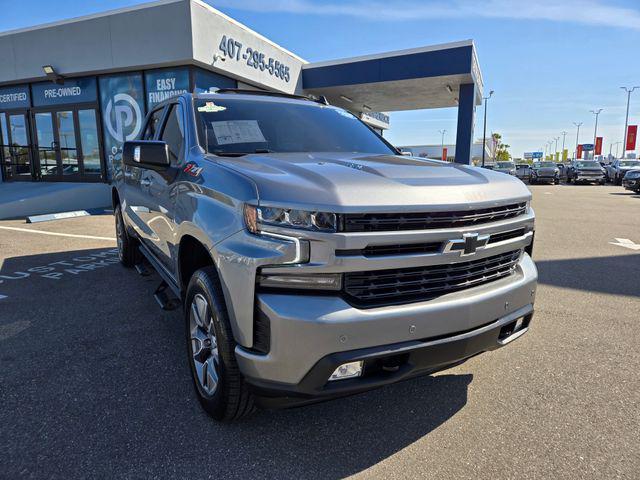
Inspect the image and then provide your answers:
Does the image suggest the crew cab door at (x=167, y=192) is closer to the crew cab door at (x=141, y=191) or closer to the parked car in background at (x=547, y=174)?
the crew cab door at (x=141, y=191)

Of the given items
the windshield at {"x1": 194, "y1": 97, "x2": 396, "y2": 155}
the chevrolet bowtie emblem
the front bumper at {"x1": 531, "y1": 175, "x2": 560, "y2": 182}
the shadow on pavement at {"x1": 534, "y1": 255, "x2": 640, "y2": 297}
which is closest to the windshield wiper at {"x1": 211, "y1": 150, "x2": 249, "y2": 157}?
the windshield at {"x1": 194, "y1": 97, "x2": 396, "y2": 155}

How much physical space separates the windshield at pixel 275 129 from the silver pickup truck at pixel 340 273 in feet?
1.13

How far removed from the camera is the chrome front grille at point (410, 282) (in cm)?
196

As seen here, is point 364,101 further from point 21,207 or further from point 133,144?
point 133,144

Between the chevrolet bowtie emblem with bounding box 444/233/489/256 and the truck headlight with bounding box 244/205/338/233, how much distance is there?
1.93 ft

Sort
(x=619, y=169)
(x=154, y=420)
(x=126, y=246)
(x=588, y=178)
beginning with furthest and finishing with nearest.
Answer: (x=588, y=178)
(x=619, y=169)
(x=126, y=246)
(x=154, y=420)

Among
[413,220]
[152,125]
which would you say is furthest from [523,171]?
[413,220]

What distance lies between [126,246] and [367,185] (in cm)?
451

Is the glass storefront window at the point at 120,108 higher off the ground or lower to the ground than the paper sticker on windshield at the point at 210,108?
higher

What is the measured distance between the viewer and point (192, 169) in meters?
2.75

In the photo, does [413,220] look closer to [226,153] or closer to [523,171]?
[226,153]

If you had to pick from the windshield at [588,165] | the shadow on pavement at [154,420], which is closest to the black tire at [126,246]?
the shadow on pavement at [154,420]

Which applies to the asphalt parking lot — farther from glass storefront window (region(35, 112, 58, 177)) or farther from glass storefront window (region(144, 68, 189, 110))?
glass storefront window (region(35, 112, 58, 177))

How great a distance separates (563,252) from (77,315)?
683cm
